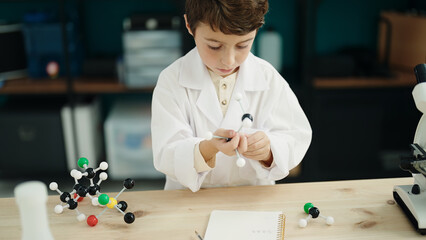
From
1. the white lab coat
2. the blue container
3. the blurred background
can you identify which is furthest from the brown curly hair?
the blue container

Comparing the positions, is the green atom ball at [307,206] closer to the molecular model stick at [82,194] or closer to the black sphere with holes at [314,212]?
the black sphere with holes at [314,212]

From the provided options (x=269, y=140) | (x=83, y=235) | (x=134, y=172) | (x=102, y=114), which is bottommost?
(x=134, y=172)

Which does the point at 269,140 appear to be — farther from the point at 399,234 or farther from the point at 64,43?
the point at 64,43

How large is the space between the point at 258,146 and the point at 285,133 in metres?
0.17

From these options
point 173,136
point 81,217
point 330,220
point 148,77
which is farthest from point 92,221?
point 148,77

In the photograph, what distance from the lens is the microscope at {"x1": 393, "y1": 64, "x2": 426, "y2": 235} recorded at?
3.03 feet

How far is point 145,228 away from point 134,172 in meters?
1.69

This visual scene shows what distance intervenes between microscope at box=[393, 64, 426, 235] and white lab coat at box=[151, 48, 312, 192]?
0.28 meters

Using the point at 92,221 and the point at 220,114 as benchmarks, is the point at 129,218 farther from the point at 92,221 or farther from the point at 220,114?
the point at 220,114

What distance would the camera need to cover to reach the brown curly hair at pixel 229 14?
960 millimetres

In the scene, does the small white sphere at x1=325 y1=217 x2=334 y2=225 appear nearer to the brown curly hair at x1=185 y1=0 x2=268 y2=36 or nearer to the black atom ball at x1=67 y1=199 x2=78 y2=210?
the brown curly hair at x1=185 y1=0 x2=268 y2=36

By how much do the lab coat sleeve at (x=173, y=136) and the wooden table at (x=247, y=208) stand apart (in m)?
0.06

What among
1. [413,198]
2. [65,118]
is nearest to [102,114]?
[65,118]

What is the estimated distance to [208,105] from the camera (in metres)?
1.17
